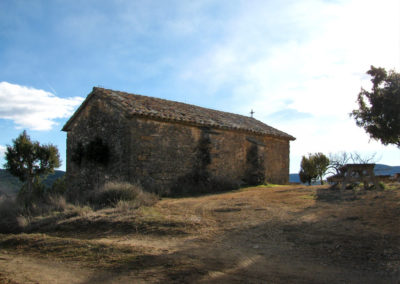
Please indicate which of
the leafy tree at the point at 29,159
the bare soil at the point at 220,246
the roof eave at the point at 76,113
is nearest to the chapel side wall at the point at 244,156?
the roof eave at the point at 76,113

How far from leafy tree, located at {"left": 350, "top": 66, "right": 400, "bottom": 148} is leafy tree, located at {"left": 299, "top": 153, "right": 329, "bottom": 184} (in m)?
12.5

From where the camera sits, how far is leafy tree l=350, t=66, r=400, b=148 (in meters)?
10.1

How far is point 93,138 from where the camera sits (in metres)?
14.4

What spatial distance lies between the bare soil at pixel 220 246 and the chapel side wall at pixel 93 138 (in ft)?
14.7

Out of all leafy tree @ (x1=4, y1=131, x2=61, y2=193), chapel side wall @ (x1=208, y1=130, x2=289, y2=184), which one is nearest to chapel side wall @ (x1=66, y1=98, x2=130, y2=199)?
chapel side wall @ (x1=208, y1=130, x2=289, y2=184)

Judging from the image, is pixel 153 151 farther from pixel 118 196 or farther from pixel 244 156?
pixel 244 156

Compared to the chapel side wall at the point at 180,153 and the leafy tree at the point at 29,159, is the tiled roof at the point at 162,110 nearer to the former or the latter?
the chapel side wall at the point at 180,153

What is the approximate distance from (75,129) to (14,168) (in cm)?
1348

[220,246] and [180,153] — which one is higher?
[180,153]

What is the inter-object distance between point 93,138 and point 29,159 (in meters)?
Result: 14.8

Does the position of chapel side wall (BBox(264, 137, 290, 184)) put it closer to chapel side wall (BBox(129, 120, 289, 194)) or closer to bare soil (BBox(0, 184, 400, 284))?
chapel side wall (BBox(129, 120, 289, 194))

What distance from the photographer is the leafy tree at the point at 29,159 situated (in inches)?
1010

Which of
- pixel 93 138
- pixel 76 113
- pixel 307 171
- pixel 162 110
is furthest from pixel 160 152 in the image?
pixel 307 171

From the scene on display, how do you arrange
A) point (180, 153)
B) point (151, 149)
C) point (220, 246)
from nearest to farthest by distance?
point (220, 246), point (151, 149), point (180, 153)
